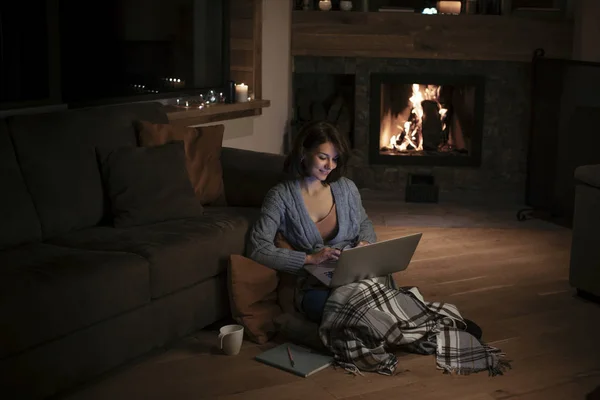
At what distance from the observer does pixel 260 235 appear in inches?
135

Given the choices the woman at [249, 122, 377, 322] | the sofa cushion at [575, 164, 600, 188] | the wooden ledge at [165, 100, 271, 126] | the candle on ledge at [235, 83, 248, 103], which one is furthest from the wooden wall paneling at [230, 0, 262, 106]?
the sofa cushion at [575, 164, 600, 188]

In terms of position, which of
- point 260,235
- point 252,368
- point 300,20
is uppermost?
Answer: point 300,20

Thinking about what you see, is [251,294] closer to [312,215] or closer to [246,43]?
[312,215]

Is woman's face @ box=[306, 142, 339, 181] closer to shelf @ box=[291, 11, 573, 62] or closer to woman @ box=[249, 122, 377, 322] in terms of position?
woman @ box=[249, 122, 377, 322]

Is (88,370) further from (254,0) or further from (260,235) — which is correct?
(254,0)

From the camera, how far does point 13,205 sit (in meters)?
3.14

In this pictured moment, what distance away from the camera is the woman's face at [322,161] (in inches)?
A: 132

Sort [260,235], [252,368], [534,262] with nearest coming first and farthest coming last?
[252,368], [260,235], [534,262]

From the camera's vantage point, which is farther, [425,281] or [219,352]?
[425,281]

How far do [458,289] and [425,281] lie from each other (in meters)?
0.19

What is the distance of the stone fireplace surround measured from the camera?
20.3 ft

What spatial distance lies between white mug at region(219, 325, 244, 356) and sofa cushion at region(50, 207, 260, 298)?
24cm

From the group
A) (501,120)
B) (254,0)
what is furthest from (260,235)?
(501,120)

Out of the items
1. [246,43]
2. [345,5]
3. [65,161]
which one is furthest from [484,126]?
[65,161]
